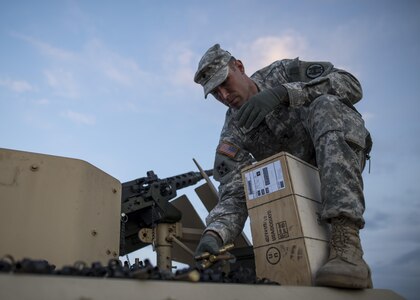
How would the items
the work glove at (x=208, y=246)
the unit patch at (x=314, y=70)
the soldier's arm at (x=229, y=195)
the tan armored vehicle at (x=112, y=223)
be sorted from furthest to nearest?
the unit patch at (x=314, y=70) → the soldier's arm at (x=229, y=195) → the work glove at (x=208, y=246) → the tan armored vehicle at (x=112, y=223)

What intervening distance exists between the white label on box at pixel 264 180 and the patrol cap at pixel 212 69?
2.50ft

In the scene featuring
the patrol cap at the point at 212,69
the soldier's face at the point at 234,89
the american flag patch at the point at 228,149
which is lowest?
the american flag patch at the point at 228,149

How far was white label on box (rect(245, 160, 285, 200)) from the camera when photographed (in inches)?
60.2

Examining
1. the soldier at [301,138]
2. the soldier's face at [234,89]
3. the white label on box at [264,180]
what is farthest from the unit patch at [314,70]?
the white label on box at [264,180]

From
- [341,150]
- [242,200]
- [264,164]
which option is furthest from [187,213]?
[341,150]

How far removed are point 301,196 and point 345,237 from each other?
0.80 ft

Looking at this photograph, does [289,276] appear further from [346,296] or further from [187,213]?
[187,213]

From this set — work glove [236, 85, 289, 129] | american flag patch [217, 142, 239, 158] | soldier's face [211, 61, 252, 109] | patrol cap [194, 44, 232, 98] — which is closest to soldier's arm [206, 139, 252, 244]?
american flag patch [217, 142, 239, 158]

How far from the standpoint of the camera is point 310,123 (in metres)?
1.73

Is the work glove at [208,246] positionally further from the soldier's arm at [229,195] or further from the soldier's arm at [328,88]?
the soldier's arm at [328,88]

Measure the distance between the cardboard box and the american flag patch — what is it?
24.7 inches

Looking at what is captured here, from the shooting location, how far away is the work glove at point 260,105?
5.50ft

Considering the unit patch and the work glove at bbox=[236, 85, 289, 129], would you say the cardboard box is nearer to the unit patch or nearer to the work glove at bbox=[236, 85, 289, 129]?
the work glove at bbox=[236, 85, 289, 129]

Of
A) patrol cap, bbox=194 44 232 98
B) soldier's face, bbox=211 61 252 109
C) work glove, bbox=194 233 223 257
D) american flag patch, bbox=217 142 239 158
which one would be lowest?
work glove, bbox=194 233 223 257
